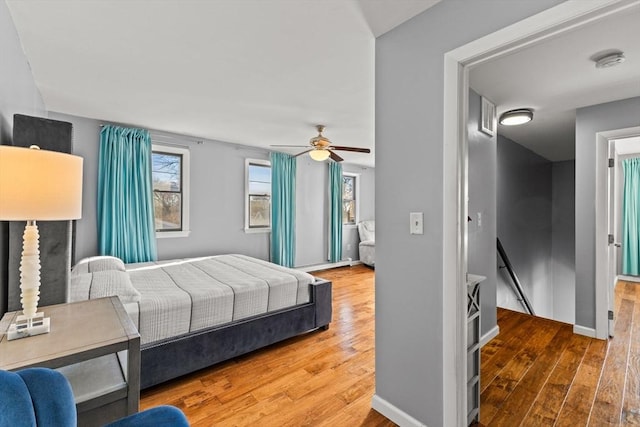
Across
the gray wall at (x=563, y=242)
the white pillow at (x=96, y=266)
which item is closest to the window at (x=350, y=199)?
the gray wall at (x=563, y=242)

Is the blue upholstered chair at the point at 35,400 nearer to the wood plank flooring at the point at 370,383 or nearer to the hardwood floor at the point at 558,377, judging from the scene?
the wood plank flooring at the point at 370,383

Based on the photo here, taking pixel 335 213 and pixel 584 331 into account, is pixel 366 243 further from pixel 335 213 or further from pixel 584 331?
pixel 584 331

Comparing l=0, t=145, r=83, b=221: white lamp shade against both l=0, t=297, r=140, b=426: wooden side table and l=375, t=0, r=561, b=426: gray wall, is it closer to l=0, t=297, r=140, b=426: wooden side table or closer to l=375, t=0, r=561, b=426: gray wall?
l=0, t=297, r=140, b=426: wooden side table

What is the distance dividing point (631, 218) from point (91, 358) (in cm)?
748

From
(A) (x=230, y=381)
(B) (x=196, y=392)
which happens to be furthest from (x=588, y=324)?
(B) (x=196, y=392)

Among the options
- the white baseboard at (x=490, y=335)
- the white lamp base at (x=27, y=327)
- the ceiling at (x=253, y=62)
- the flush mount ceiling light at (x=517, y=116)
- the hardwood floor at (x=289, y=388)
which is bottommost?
the hardwood floor at (x=289, y=388)

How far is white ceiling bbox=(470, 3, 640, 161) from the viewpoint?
1.70 m

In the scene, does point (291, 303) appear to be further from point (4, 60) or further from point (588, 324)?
point (588, 324)

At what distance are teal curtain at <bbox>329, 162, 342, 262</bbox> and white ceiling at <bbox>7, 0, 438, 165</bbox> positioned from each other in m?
2.65

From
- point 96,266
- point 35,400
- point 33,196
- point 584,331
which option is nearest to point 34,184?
point 33,196

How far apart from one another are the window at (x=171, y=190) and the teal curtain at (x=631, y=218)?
24.5 feet

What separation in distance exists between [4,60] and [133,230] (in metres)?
2.60

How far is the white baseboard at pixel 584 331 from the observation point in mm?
2758

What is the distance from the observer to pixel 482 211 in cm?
268
